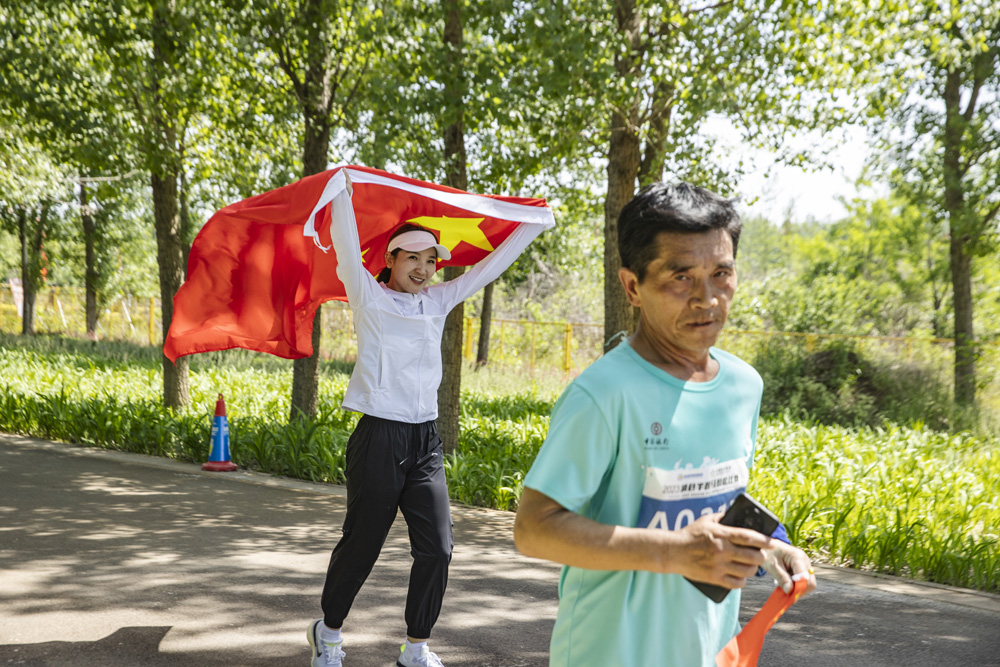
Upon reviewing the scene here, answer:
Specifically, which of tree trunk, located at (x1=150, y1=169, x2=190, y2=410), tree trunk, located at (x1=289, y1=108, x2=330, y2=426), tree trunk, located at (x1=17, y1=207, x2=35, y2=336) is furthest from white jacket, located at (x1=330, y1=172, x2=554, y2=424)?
tree trunk, located at (x1=17, y1=207, x2=35, y2=336)

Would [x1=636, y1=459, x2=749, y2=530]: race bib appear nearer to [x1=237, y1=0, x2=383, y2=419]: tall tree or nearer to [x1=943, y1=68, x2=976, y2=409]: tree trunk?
[x1=237, y1=0, x2=383, y2=419]: tall tree

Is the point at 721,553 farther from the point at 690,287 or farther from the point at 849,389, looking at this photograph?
the point at 849,389

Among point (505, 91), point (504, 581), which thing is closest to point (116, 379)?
point (505, 91)

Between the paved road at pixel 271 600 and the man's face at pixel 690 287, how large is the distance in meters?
3.11

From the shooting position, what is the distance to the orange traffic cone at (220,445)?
375 inches

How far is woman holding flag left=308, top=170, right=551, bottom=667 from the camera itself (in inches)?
157

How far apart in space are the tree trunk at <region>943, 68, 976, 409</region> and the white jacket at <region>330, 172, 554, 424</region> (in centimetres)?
1293

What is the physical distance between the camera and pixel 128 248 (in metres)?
31.1

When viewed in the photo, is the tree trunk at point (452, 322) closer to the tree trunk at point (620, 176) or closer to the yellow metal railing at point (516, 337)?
the tree trunk at point (620, 176)

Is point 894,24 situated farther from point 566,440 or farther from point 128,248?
point 128,248

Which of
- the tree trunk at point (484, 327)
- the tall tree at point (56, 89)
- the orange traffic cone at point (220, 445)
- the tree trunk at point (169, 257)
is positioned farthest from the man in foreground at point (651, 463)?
the tree trunk at point (484, 327)

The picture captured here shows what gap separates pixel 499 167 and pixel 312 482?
161 inches

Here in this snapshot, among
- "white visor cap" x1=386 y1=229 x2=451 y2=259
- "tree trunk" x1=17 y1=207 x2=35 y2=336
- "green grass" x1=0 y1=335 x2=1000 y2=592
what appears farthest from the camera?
"tree trunk" x1=17 y1=207 x2=35 y2=336

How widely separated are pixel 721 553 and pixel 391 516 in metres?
2.76
